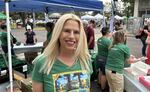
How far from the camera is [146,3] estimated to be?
133 ft

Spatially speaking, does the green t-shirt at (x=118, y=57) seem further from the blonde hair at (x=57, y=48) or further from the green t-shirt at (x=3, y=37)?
the green t-shirt at (x=3, y=37)

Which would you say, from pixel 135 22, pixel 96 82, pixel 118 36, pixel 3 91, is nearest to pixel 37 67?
pixel 118 36

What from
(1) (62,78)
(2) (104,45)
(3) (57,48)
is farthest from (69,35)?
(2) (104,45)

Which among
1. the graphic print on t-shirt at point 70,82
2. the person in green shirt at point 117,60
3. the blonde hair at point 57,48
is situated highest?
the blonde hair at point 57,48

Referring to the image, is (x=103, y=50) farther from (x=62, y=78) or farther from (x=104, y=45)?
(x=62, y=78)

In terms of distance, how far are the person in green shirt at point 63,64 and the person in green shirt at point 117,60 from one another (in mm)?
2904

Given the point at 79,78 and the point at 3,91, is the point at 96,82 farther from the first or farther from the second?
the point at 79,78

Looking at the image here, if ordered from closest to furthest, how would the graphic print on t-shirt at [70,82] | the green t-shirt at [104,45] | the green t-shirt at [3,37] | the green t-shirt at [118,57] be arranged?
the graphic print on t-shirt at [70,82] < the green t-shirt at [118,57] < the green t-shirt at [104,45] < the green t-shirt at [3,37]

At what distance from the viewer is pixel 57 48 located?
6.85 ft

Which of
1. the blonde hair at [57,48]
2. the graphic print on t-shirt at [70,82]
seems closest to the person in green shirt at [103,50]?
the blonde hair at [57,48]

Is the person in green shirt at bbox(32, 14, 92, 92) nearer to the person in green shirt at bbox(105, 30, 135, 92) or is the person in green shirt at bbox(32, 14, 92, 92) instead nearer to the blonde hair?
the blonde hair

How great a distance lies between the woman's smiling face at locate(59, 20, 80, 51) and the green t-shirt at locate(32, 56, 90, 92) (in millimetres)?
138

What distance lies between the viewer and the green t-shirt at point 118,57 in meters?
4.91

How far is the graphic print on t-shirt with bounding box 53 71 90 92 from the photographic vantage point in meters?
2.00
